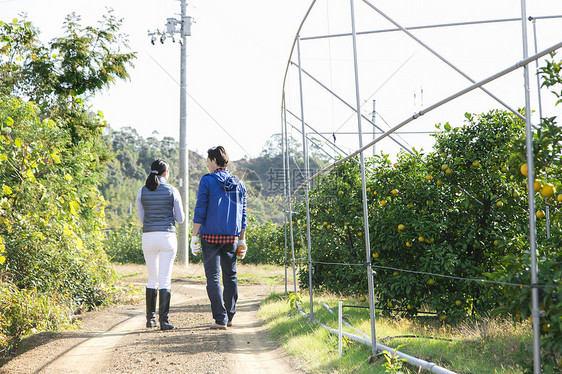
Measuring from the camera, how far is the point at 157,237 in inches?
187

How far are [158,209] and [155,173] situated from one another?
1.25 feet

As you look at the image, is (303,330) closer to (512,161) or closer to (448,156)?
Answer: (448,156)

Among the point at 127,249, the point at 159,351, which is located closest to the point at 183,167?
the point at 127,249

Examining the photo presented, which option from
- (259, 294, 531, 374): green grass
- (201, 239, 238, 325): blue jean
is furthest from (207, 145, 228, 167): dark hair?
(259, 294, 531, 374): green grass

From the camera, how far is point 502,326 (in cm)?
390

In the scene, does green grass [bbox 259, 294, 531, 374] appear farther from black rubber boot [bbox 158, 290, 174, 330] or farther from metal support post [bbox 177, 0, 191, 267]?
metal support post [bbox 177, 0, 191, 267]

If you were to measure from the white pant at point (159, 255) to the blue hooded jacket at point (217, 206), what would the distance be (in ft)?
1.10

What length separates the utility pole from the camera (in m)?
14.8

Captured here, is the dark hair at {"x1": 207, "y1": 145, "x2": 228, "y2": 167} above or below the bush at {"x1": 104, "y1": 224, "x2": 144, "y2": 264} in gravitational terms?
above

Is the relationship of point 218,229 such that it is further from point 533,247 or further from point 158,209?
point 533,247

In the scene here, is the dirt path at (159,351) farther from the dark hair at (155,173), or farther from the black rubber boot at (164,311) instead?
the dark hair at (155,173)

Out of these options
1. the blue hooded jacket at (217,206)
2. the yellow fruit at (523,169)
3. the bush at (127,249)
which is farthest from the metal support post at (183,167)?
the yellow fruit at (523,169)

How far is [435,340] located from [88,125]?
19.2 feet

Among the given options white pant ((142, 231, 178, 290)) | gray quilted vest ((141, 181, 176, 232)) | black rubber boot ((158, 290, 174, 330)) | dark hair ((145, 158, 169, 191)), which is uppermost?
dark hair ((145, 158, 169, 191))
